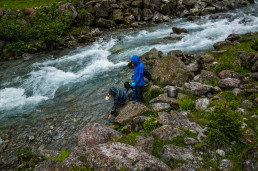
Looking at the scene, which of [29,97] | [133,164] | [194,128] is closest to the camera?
[133,164]

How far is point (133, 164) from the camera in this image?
4.64 m

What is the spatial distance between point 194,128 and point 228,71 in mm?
5138

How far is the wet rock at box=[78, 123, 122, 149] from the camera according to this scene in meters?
6.79

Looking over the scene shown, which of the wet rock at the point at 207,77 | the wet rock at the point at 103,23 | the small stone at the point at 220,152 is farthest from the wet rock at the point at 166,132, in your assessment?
the wet rock at the point at 103,23

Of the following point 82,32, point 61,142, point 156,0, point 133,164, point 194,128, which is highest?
point 156,0

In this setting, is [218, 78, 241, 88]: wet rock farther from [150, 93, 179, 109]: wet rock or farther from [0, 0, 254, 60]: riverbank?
[0, 0, 254, 60]: riverbank

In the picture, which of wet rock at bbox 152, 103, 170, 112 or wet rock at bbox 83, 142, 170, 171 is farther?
wet rock at bbox 152, 103, 170, 112

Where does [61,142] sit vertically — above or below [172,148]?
below

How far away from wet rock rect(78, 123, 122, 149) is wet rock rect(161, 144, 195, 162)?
7.30 ft

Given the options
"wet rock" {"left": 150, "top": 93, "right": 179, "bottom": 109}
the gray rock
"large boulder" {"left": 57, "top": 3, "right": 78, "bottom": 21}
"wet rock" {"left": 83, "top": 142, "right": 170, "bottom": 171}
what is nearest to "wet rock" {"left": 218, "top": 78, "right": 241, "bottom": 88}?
the gray rock

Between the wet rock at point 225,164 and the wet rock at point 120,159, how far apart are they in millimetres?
1477

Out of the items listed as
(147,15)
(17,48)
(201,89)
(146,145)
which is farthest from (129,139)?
(147,15)

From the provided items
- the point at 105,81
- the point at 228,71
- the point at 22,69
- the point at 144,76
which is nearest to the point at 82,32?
the point at 22,69

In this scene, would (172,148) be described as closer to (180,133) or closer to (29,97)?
(180,133)
